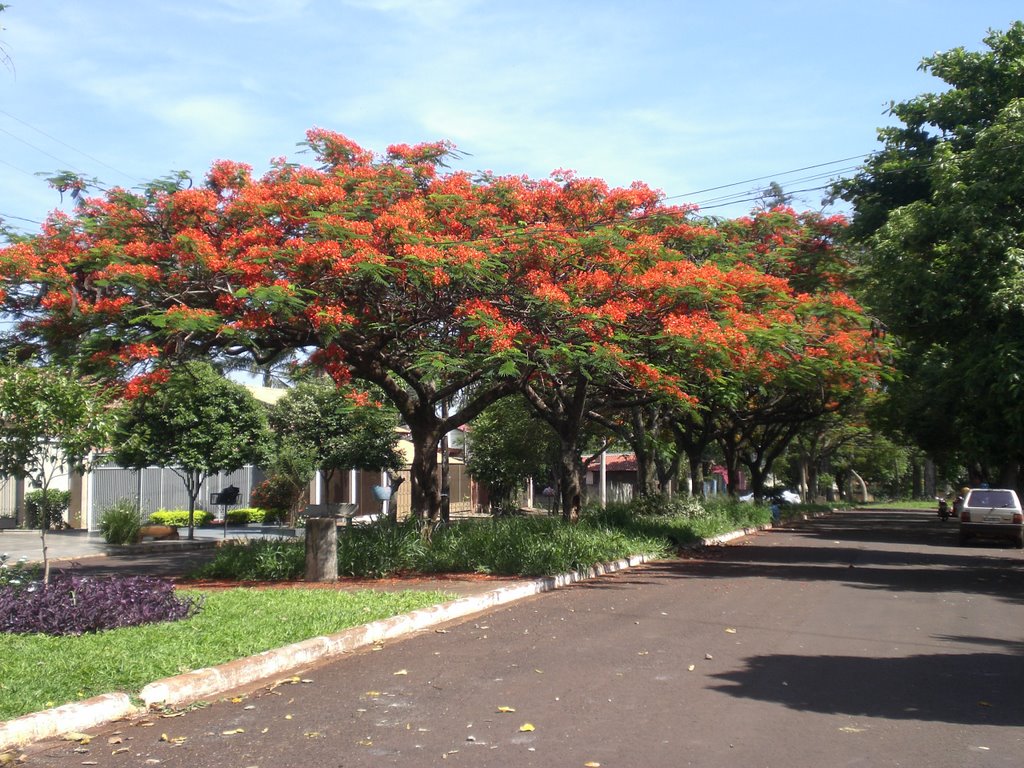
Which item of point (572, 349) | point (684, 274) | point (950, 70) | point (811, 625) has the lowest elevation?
point (811, 625)

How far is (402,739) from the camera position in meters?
6.05

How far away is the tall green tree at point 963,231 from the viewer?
1569 cm

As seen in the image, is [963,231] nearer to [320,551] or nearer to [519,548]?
[519,548]

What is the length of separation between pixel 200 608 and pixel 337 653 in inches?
88.5

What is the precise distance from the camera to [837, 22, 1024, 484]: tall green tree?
15688 mm

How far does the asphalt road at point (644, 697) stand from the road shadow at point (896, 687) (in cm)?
3

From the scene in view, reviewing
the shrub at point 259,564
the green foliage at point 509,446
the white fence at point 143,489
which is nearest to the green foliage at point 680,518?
the green foliage at point 509,446

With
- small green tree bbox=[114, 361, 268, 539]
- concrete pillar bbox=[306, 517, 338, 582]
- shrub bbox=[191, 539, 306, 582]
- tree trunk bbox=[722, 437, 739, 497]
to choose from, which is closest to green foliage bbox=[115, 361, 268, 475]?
small green tree bbox=[114, 361, 268, 539]

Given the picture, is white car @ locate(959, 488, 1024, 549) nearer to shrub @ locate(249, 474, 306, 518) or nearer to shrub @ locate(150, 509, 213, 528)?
shrub @ locate(249, 474, 306, 518)

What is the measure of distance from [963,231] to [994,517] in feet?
40.9

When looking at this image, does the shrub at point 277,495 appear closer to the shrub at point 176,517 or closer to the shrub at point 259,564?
the shrub at point 176,517

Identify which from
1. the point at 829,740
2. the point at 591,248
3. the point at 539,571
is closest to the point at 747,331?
the point at 591,248

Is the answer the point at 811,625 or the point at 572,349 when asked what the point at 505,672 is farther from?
the point at 572,349

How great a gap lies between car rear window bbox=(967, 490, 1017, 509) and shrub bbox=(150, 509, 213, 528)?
2351 cm
